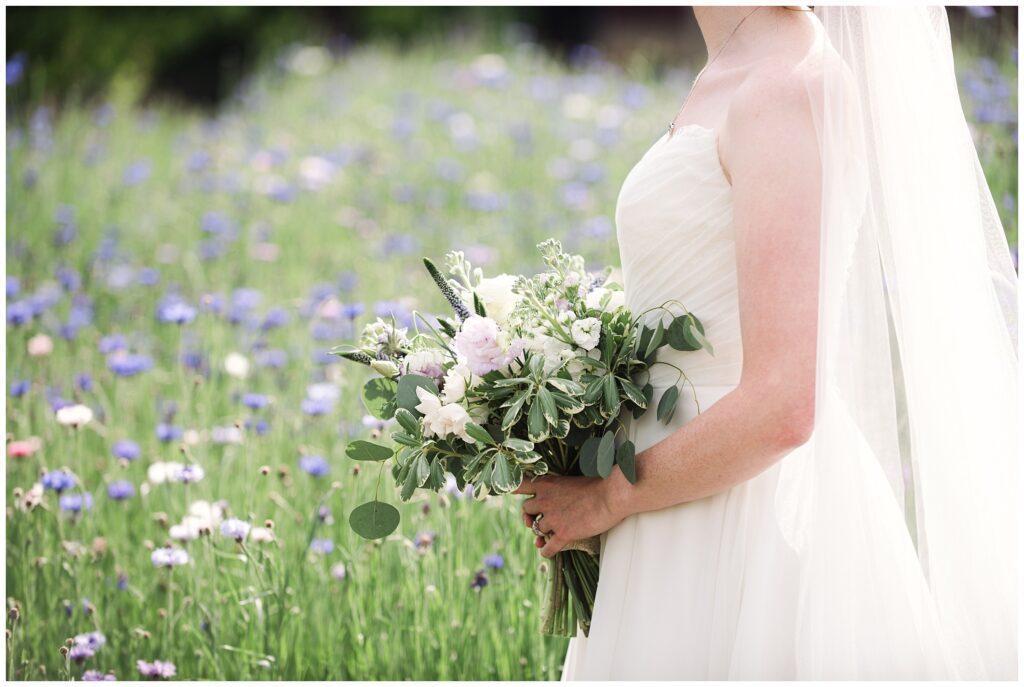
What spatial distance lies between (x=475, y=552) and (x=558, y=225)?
2.55 meters

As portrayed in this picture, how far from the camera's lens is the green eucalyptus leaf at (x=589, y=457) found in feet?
4.73

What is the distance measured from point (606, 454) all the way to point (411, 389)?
30 centimetres

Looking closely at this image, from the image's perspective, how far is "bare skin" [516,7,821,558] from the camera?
1.25 meters

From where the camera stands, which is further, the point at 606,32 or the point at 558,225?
the point at 606,32

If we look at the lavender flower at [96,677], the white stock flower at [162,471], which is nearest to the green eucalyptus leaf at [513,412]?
the lavender flower at [96,677]

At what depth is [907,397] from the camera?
1437mm

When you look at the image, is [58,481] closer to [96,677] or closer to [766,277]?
[96,677]

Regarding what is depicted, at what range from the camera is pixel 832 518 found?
4.42ft

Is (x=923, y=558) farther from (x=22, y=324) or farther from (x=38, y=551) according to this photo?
(x=22, y=324)

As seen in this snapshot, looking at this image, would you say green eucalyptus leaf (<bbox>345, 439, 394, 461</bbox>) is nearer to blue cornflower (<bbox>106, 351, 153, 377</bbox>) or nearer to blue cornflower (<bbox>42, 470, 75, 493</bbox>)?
blue cornflower (<bbox>42, 470, 75, 493</bbox>)

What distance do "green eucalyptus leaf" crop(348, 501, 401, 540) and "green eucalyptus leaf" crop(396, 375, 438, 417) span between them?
0.17 meters

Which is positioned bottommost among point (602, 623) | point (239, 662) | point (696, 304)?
point (239, 662)

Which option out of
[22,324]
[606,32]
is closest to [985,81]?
[22,324]

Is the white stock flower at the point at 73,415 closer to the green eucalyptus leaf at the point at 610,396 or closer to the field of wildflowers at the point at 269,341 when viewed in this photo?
the field of wildflowers at the point at 269,341
